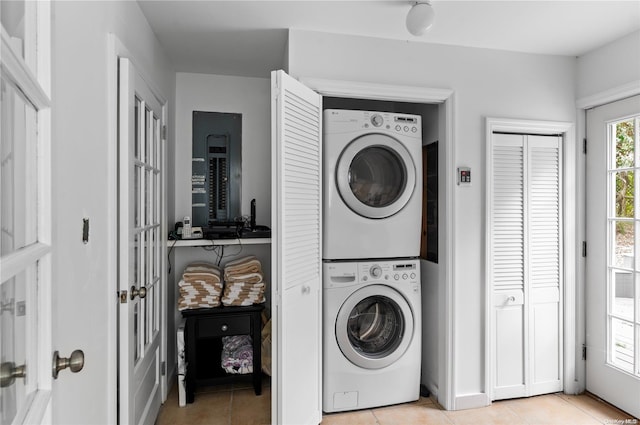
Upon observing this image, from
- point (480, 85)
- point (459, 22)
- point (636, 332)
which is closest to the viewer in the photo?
point (459, 22)

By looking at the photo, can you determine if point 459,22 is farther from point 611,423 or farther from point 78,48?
point 611,423

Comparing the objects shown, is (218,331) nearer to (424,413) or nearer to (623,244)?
(424,413)

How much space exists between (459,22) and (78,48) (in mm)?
1948

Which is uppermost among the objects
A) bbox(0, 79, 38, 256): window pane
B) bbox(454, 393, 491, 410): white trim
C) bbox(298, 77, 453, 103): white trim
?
bbox(298, 77, 453, 103): white trim

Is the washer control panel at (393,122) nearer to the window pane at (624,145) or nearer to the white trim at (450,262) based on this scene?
the white trim at (450,262)

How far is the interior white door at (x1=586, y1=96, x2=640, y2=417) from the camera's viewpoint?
93.1 inches

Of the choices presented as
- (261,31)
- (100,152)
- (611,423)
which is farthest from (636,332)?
(100,152)

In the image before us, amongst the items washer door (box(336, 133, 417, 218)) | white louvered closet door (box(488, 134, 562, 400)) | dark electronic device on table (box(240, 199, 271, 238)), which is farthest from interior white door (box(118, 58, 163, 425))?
white louvered closet door (box(488, 134, 562, 400))

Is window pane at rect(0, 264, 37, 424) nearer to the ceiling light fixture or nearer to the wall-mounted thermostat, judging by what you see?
the ceiling light fixture

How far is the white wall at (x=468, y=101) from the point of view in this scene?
2404mm

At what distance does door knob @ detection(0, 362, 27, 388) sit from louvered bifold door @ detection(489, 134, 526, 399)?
253cm

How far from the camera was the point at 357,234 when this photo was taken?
2.44 meters

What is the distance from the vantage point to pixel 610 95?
243cm

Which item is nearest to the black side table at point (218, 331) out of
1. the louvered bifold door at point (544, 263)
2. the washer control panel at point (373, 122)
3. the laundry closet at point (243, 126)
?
the laundry closet at point (243, 126)
